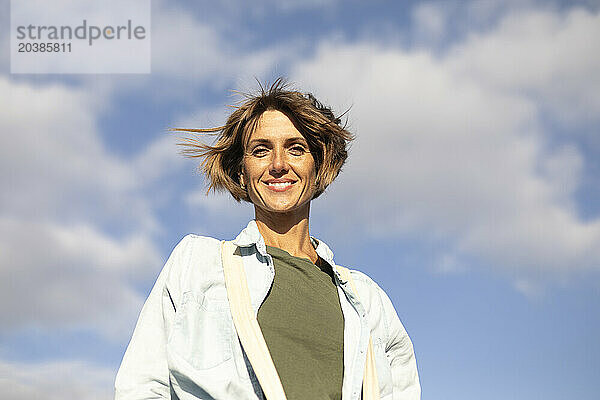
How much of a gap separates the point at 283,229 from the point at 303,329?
73 cm

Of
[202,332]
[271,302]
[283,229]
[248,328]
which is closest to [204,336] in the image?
[202,332]

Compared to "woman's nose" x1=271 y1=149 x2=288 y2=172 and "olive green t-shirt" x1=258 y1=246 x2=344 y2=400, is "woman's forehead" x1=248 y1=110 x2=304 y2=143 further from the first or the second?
"olive green t-shirt" x1=258 y1=246 x2=344 y2=400

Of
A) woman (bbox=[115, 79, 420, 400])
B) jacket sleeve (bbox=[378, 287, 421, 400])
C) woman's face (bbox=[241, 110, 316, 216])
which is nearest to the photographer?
woman (bbox=[115, 79, 420, 400])

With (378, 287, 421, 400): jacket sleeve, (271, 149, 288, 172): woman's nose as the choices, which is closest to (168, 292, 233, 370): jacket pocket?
(271, 149, 288, 172): woman's nose

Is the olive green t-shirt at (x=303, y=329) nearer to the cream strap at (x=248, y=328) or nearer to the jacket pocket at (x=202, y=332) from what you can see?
the cream strap at (x=248, y=328)

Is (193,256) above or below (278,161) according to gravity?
below

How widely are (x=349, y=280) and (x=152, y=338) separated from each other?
1356mm

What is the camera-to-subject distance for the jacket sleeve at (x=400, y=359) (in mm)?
4535

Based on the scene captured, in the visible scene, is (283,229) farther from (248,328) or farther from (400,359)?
(400,359)

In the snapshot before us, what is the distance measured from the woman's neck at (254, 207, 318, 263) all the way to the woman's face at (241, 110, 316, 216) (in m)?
0.05

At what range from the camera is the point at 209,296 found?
153 inches

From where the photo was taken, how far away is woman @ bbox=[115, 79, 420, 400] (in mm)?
3662

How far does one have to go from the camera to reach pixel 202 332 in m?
3.73

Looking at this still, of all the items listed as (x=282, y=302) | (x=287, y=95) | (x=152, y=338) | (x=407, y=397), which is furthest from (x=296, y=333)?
(x=287, y=95)
